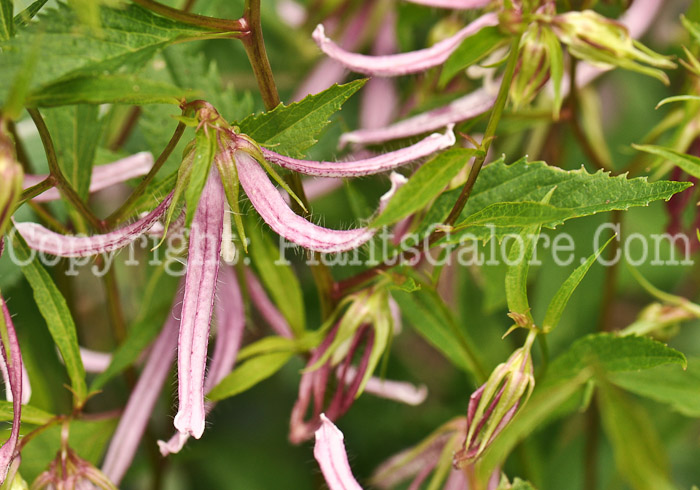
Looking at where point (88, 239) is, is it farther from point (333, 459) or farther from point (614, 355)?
point (614, 355)

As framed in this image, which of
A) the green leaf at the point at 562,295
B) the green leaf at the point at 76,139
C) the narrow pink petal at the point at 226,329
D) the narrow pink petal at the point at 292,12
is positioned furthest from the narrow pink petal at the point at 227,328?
the narrow pink petal at the point at 292,12

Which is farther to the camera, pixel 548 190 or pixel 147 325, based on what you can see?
pixel 147 325

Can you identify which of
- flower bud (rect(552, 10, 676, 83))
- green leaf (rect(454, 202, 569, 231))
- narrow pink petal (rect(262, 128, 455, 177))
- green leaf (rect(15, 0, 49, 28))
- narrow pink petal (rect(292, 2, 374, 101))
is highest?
narrow pink petal (rect(292, 2, 374, 101))

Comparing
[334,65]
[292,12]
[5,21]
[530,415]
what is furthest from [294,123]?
[292,12]

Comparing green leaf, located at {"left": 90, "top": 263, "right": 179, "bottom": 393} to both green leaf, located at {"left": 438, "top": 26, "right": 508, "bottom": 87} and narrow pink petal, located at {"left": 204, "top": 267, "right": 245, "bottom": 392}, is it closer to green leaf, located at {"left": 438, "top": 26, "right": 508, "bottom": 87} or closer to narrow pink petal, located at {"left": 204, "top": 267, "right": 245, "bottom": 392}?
narrow pink petal, located at {"left": 204, "top": 267, "right": 245, "bottom": 392}

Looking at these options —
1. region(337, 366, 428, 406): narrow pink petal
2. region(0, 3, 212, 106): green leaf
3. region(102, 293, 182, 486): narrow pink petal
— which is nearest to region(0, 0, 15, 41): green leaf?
region(0, 3, 212, 106): green leaf

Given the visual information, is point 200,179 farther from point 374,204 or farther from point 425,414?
point 425,414
